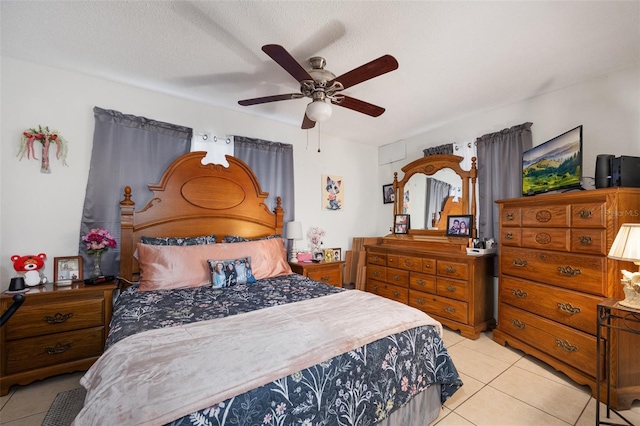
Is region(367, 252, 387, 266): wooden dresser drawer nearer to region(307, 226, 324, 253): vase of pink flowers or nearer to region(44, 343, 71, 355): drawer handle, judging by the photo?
region(307, 226, 324, 253): vase of pink flowers

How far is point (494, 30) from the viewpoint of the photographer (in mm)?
1892

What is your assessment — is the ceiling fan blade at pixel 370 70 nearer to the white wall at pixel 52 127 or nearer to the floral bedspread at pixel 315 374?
the floral bedspread at pixel 315 374

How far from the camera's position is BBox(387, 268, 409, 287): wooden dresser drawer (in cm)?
348

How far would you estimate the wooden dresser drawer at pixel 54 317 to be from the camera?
195cm

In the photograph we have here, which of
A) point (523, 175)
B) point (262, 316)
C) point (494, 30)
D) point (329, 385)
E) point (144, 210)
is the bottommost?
point (329, 385)

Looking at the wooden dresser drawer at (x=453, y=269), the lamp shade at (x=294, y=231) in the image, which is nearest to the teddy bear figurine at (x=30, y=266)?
the lamp shade at (x=294, y=231)

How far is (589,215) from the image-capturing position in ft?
6.61

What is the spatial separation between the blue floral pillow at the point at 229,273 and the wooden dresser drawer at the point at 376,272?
1957mm

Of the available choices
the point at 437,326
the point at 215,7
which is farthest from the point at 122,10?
the point at 437,326

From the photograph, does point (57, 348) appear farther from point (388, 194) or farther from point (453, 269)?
point (388, 194)

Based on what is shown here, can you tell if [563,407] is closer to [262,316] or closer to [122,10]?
[262,316]

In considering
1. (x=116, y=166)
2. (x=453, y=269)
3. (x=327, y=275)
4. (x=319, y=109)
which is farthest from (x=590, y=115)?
(x=116, y=166)

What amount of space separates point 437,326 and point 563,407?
3.46 feet

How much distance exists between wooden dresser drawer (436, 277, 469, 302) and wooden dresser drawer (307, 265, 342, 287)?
1.22 metres
